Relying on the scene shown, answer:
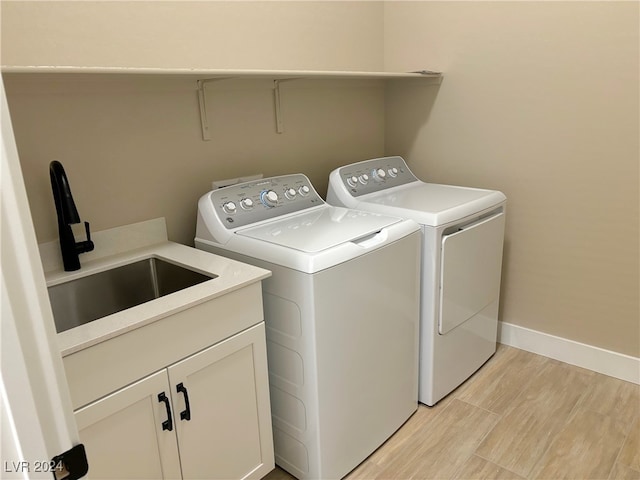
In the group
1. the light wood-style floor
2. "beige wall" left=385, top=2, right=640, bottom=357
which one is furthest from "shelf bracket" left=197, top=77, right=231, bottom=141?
the light wood-style floor

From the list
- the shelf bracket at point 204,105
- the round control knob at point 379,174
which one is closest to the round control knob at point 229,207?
the shelf bracket at point 204,105

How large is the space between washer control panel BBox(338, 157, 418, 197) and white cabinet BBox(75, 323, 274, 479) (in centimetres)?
102

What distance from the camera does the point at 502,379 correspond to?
2.38m

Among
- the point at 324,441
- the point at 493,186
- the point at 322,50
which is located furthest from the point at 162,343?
the point at 493,186

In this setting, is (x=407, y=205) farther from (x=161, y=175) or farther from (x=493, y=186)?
(x=161, y=175)

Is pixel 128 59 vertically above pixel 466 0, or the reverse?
pixel 466 0

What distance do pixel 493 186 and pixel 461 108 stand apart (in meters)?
0.45

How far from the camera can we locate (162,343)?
51.8 inches

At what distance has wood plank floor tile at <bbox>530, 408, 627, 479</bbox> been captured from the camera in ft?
5.82

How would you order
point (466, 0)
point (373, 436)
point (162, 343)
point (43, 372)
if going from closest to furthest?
point (43, 372), point (162, 343), point (373, 436), point (466, 0)

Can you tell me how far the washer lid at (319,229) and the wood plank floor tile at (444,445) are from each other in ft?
3.03

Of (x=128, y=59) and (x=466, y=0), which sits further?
(x=466, y=0)

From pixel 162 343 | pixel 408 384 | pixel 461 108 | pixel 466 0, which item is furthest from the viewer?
pixel 461 108

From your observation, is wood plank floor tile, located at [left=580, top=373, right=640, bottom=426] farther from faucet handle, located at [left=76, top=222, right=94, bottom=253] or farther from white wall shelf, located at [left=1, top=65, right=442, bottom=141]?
faucet handle, located at [left=76, top=222, right=94, bottom=253]
